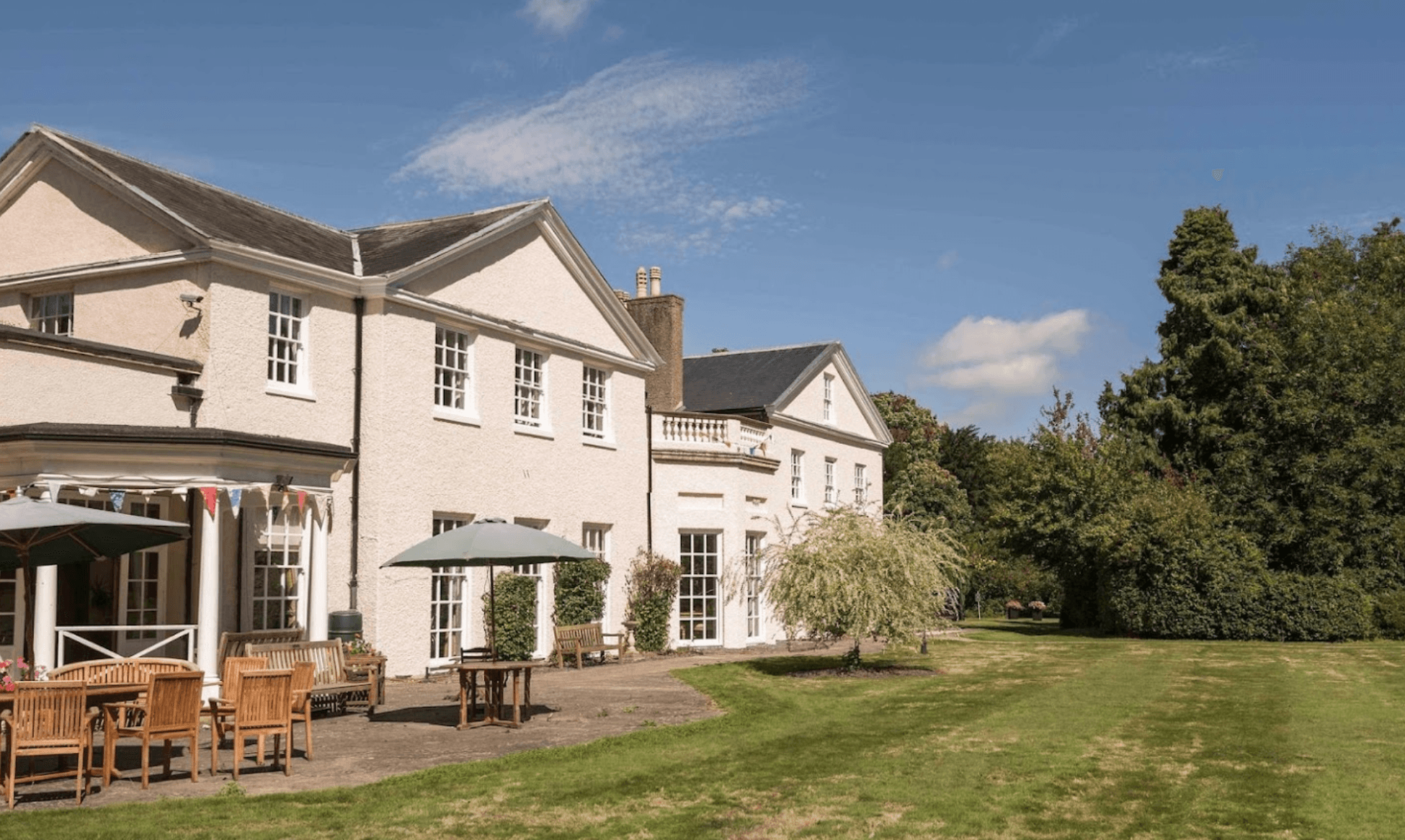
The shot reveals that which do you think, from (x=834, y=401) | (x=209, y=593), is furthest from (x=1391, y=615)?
(x=209, y=593)

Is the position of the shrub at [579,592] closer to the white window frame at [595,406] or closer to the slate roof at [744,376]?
the white window frame at [595,406]

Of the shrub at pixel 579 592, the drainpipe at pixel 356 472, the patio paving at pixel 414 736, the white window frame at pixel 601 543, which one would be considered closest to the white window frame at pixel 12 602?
the drainpipe at pixel 356 472

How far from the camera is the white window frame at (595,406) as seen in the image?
26.2m

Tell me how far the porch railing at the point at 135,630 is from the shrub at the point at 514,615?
5511mm

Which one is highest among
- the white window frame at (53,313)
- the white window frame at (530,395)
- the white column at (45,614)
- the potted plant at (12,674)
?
the white window frame at (53,313)

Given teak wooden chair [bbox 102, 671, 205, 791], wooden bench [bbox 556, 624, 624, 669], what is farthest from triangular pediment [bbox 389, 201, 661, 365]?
teak wooden chair [bbox 102, 671, 205, 791]

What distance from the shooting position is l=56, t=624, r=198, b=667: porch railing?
46.3 feet

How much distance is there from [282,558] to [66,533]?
25.1 ft

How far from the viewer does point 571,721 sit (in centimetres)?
1500

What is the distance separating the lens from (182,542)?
18859 mm

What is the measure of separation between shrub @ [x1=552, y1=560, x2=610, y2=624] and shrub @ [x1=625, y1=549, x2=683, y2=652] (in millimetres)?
1312

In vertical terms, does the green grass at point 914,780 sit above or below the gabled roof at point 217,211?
below

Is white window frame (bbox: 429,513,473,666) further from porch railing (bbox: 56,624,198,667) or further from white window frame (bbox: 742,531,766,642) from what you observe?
white window frame (bbox: 742,531,766,642)

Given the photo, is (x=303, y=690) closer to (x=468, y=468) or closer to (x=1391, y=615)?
(x=468, y=468)
